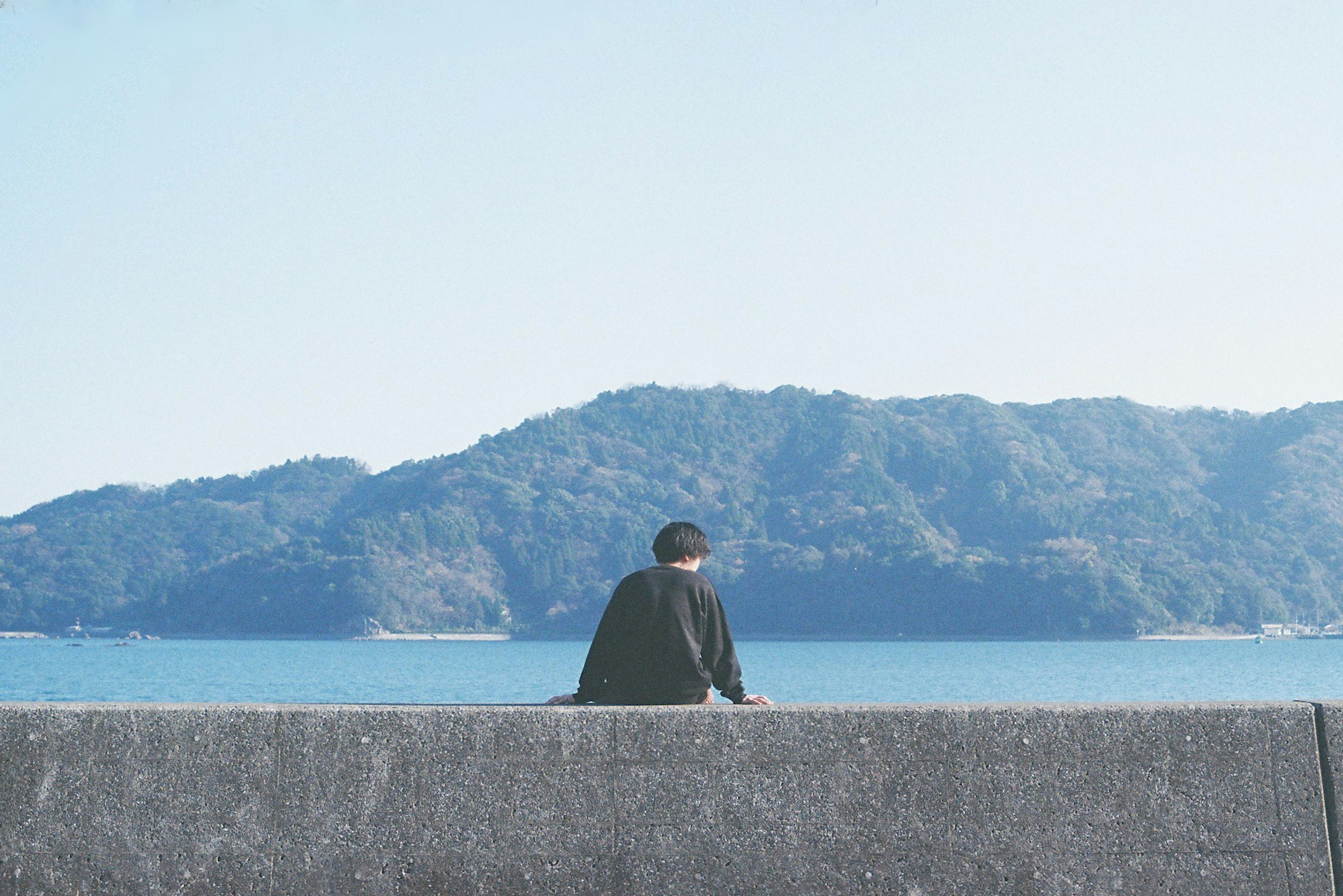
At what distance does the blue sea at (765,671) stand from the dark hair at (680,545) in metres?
41.5

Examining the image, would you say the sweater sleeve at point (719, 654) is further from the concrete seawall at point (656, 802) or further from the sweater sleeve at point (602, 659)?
the concrete seawall at point (656, 802)

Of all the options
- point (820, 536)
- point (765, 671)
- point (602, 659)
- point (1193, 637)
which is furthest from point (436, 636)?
point (602, 659)

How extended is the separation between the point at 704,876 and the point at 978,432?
191m

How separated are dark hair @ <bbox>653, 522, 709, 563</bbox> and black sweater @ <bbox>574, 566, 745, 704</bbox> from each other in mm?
219

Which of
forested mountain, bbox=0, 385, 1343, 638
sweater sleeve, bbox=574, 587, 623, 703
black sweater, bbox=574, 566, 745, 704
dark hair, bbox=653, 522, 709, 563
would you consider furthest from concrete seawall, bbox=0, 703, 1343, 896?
forested mountain, bbox=0, 385, 1343, 638

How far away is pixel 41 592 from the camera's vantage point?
7229 inches

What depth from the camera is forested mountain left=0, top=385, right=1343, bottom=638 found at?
158m

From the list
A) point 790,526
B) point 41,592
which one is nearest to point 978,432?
point 790,526

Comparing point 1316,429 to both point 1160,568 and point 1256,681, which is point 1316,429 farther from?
point 1256,681

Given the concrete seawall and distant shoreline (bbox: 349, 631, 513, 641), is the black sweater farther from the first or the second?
distant shoreline (bbox: 349, 631, 513, 641)

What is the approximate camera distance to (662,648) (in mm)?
4777

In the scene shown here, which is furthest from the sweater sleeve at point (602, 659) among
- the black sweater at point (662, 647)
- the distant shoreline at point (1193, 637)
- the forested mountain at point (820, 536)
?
the distant shoreline at point (1193, 637)

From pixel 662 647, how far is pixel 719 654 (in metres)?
0.22

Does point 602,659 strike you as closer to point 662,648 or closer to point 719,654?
point 662,648
